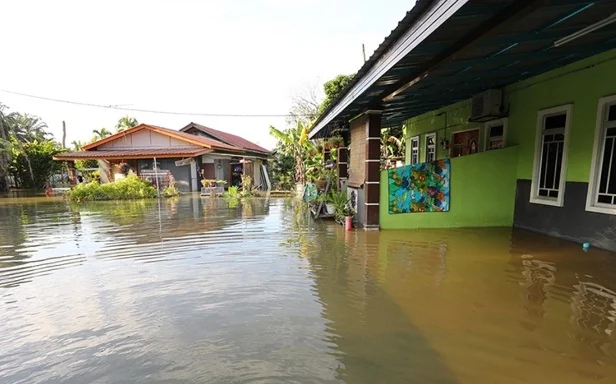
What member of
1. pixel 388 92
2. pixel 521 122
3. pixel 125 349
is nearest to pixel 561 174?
pixel 521 122

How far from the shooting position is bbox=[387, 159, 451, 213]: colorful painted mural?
771 cm

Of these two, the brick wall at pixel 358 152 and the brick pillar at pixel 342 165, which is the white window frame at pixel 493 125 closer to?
the brick wall at pixel 358 152

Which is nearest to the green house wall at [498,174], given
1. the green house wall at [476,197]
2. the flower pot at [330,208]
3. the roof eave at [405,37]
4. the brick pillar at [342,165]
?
the green house wall at [476,197]

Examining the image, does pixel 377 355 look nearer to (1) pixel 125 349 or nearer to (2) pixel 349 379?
(2) pixel 349 379

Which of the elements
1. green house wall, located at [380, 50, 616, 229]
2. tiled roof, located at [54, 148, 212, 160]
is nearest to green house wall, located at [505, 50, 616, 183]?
green house wall, located at [380, 50, 616, 229]

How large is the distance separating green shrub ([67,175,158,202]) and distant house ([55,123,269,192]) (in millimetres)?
1429

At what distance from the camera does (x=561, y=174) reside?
6.45 m

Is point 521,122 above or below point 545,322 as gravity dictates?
above

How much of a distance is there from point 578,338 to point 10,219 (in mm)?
A: 14589

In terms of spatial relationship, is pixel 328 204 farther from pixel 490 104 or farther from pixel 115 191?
pixel 115 191

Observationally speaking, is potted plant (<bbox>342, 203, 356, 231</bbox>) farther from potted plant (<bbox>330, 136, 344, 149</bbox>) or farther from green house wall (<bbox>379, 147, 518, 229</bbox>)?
potted plant (<bbox>330, 136, 344, 149</bbox>)

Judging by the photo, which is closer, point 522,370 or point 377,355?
point 522,370

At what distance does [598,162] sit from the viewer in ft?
18.9

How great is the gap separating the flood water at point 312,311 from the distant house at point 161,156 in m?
12.9
